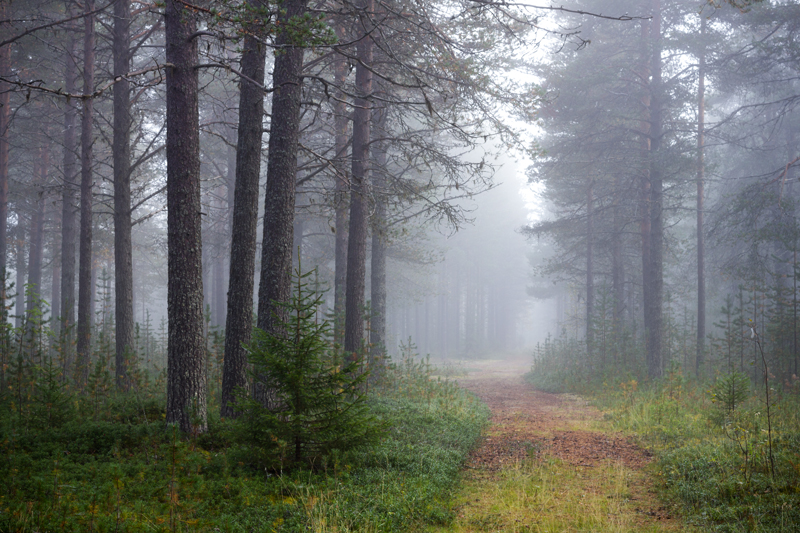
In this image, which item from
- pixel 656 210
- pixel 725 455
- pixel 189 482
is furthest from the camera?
pixel 656 210

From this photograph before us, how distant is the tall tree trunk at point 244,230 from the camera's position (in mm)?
7324

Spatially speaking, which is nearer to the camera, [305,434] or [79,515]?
[79,515]

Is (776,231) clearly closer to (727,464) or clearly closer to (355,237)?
(727,464)

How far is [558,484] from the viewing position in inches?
227

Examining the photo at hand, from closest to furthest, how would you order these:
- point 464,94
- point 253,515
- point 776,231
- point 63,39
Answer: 1. point 253,515
2. point 464,94
3. point 776,231
4. point 63,39

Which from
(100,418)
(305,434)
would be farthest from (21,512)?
(100,418)

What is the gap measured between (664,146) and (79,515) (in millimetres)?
18994

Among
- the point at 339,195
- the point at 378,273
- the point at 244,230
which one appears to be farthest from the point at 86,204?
the point at 378,273

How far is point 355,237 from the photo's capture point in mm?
10867

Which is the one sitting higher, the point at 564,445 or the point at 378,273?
the point at 378,273

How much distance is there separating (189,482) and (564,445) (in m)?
5.71

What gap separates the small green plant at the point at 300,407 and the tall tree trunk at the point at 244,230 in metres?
2.18

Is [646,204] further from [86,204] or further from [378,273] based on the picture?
[86,204]

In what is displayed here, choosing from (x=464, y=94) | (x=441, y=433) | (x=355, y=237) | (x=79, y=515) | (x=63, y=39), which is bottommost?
(x=441, y=433)
